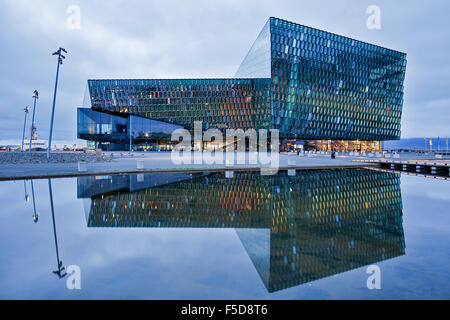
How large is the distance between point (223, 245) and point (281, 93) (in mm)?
68563

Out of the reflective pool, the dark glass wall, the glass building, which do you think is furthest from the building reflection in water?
the dark glass wall

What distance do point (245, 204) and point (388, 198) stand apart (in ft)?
22.3

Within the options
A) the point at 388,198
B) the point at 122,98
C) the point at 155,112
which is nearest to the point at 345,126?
the point at 155,112

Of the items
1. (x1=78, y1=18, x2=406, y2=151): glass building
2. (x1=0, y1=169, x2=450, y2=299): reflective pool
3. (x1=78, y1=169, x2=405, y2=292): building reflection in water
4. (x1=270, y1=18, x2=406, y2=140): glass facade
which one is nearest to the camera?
(x1=0, y1=169, x2=450, y2=299): reflective pool

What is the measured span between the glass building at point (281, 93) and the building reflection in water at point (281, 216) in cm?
5909

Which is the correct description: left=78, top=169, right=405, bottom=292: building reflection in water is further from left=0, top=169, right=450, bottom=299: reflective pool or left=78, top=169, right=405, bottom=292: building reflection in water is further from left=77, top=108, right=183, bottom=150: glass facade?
left=77, top=108, right=183, bottom=150: glass facade

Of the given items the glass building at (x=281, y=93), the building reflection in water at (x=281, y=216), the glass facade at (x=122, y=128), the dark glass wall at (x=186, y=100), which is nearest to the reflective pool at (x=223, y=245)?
the building reflection in water at (x=281, y=216)

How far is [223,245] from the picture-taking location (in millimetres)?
6066

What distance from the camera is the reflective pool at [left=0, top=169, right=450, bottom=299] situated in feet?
13.8

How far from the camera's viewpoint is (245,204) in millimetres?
10117

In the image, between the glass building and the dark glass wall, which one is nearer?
the glass building

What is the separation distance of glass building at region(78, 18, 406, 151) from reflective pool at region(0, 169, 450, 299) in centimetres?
6233
